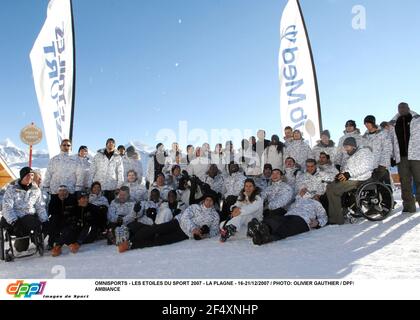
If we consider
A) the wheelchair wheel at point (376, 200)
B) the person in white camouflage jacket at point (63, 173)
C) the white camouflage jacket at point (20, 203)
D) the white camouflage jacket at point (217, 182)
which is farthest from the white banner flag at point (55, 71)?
the wheelchair wheel at point (376, 200)

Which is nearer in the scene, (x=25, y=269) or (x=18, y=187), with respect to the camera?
(x=25, y=269)

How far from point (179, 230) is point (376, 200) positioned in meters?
2.93

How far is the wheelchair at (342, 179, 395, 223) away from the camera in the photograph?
4738 millimetres

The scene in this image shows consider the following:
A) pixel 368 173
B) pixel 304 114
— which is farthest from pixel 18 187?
pixel 304 114

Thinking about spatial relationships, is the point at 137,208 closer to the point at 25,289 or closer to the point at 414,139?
the point at 25,289

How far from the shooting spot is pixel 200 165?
685cm

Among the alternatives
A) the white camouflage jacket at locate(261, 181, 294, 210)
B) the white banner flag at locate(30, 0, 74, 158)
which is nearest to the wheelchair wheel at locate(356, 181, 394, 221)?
the white camouflage jacket at locate(261, 181, 294, 210)

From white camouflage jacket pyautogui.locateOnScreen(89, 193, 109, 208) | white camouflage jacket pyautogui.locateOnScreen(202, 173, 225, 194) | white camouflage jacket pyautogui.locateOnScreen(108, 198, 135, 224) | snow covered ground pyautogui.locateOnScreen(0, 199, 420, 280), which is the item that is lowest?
snow covered ground pyautogui.locateOnScreen(0, 199, 420, 280)

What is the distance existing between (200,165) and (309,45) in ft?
16.1

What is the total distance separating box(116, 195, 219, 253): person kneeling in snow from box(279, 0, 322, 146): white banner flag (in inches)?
183

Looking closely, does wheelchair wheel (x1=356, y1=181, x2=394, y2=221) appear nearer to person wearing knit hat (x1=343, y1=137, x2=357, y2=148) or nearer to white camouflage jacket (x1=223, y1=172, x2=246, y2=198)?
person wearing knit hat (x1=343, y1=137, x2=357, y2=148)

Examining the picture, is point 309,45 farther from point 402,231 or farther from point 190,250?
point 190,250

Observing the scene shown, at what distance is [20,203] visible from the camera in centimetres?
429
